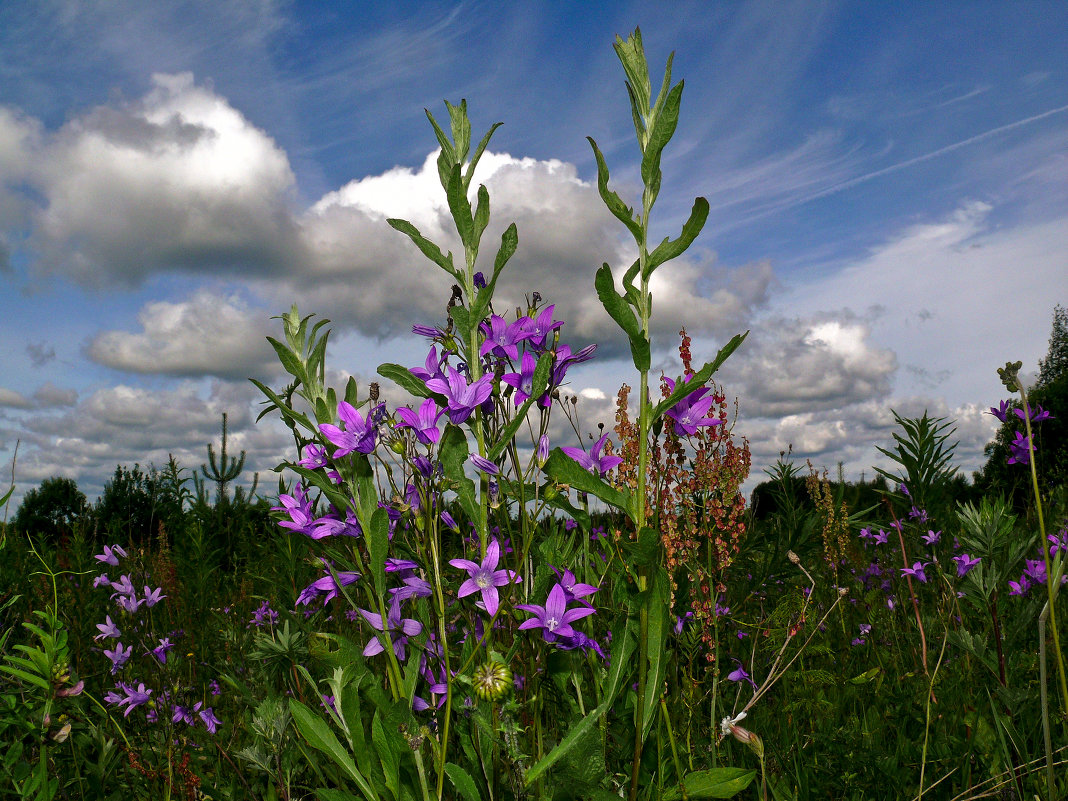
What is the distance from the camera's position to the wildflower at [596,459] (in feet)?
6.03

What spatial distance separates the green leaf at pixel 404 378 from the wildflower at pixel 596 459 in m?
0.41

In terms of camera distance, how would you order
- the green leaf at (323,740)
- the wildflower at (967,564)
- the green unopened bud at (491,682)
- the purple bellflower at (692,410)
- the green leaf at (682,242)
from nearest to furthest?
the green unopened bud at (491,682)
the green leaf at (682,242)
the green leaf at (323,740)
the purple bellflower at (692,410)
the wildflower at (967,564)

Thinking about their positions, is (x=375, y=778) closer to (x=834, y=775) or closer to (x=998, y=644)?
(x=834, y=775)

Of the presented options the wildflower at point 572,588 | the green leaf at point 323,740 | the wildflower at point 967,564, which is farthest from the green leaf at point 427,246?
the wildflower at point 967,564

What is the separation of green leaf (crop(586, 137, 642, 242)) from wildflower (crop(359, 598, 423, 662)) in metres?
1.10

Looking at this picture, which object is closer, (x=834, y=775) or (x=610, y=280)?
(x=610, y=280)

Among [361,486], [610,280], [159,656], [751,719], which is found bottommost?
[751,719]

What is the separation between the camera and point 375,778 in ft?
5.72

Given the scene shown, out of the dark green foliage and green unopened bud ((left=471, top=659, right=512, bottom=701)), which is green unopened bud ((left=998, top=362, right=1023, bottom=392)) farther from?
the dark green foliage

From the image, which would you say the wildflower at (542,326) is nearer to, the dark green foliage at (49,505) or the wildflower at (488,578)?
the wildflower at (488,578)

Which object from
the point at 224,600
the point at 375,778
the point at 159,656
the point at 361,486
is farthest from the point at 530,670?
the point at 224,600

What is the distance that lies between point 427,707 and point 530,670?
293 millimetres

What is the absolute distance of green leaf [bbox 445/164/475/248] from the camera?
5.63ft

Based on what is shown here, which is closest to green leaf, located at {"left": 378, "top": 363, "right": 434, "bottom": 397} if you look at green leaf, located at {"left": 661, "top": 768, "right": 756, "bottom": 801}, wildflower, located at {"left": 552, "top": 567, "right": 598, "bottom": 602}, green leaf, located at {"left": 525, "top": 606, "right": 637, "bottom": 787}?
wildflower, located at {"left": 552, "top": 567, "right": 598, "bottom": 602}
